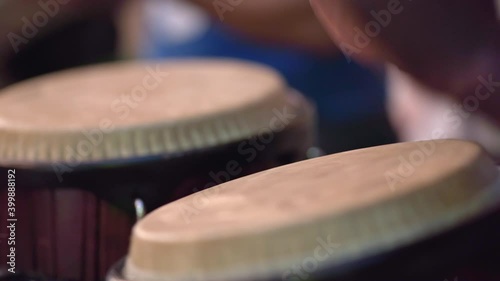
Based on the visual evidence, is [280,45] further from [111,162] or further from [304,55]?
[111,162]

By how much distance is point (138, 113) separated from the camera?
2.32ft

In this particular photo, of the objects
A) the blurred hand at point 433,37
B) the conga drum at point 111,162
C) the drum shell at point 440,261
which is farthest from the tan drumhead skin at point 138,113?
the drum shell at point 440,261

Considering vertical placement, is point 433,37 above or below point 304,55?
above

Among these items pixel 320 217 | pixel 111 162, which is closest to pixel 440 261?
pixel 320 217

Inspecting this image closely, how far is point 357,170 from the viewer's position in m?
0.48

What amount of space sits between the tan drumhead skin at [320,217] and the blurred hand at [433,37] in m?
0.10

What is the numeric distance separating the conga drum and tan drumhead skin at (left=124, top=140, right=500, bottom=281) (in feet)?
0.52

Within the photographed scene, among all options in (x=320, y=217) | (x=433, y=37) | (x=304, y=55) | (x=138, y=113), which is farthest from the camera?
(x=304, y=55)

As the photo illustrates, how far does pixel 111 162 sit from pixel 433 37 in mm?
297

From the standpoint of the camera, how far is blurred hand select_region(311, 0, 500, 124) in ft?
1.80

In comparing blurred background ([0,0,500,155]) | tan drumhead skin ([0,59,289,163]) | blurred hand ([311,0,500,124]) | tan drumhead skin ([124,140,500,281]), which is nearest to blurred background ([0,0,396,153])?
blurred background ([0,0,500,155])

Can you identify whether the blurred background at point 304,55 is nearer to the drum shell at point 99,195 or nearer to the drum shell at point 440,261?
the drum shell at point 99,195

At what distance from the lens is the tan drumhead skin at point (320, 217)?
1.35 feet

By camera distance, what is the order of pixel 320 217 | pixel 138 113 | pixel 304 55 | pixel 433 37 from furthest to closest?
pixel 304 55 → pixel 138 113 → pixel 433 37 → pixel 320 217
